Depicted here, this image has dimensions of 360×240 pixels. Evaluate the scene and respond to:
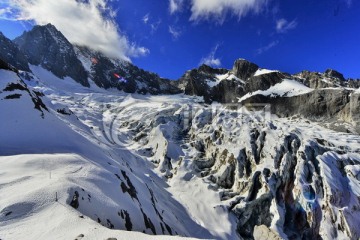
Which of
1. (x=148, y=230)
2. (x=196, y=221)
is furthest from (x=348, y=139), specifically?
(x=148, y=230)

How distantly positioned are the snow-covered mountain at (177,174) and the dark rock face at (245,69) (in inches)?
3020

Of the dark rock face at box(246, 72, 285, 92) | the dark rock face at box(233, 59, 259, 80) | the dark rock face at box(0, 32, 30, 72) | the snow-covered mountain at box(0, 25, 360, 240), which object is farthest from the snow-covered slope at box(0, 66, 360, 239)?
the dark rock face at box(0, 32, 30, 72)

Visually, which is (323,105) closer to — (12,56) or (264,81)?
(264,81)

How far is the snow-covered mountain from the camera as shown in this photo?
73.0ft

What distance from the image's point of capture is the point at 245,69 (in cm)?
19525

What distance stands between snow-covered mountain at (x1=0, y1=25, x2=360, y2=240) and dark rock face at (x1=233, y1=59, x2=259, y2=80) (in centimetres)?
7672

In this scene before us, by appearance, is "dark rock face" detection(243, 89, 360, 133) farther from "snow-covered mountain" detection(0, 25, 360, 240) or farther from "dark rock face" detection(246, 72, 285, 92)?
"dark rock face" detection(246, 72, 285, 92)

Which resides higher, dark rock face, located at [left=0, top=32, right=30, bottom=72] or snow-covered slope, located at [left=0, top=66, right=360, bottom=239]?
dark rock face, located at [left=0, top=32, right=30, bottom=72]

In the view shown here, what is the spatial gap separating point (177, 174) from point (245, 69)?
140991mm

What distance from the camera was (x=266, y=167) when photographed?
58.9 m

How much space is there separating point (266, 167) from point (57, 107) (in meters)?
45.2

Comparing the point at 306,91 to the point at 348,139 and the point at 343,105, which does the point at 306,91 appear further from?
the point at 348,139

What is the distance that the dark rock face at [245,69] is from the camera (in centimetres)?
19039

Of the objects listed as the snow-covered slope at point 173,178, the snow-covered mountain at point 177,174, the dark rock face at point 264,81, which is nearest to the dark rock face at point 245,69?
the dark rock face at point 264,81
